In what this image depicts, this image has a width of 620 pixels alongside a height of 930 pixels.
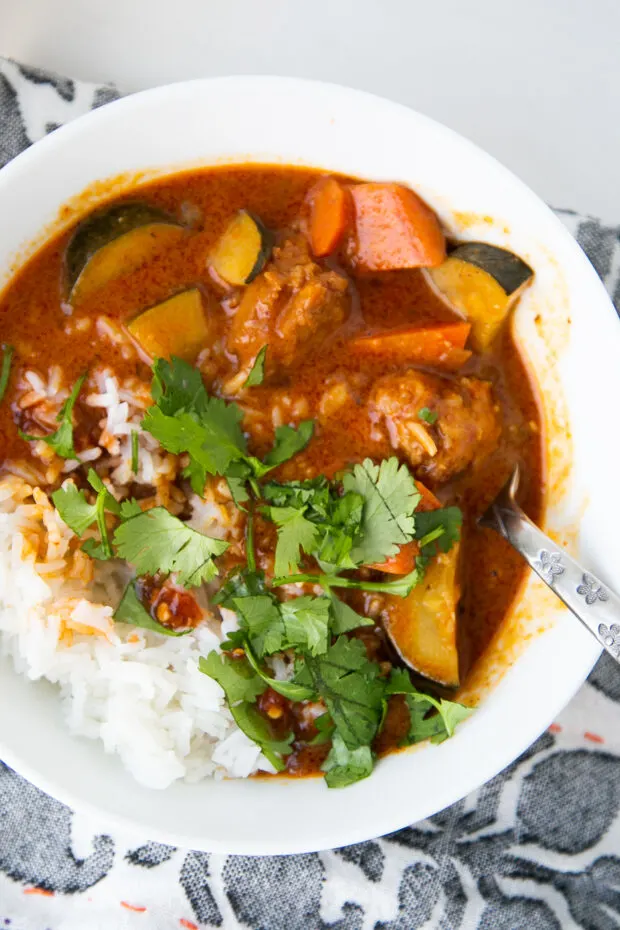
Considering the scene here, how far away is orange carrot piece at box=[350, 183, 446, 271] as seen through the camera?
9.77 feet

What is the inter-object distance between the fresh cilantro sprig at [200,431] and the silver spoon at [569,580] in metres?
0.77

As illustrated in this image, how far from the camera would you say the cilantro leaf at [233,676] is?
2.89 meters

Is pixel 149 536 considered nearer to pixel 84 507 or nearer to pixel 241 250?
pixel 84 507

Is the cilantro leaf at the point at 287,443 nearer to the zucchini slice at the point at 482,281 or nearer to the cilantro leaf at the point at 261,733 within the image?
the zucchini slice at the point at 482,281

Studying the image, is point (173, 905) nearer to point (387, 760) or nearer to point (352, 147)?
point (387, 760)

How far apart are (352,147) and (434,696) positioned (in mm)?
1798

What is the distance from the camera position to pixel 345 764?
9.95ft

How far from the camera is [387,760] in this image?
310cm

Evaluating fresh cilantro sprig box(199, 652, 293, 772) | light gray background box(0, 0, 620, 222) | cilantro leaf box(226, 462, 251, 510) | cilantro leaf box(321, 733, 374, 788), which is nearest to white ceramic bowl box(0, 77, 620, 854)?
cilantro leaf box(321, 733, 374, 788)

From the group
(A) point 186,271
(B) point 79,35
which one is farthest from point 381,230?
(B) point 79,35

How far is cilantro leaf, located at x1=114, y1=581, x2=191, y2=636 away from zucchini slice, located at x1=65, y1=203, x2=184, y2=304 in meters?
0.95

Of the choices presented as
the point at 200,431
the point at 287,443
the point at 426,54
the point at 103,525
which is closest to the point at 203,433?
the point at 200,431

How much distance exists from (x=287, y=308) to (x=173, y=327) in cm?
36

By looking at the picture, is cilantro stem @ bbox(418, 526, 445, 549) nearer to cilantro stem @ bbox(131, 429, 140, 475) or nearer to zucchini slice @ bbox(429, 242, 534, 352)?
zucchini slice @ bbox(429, 242, 534, 352)
